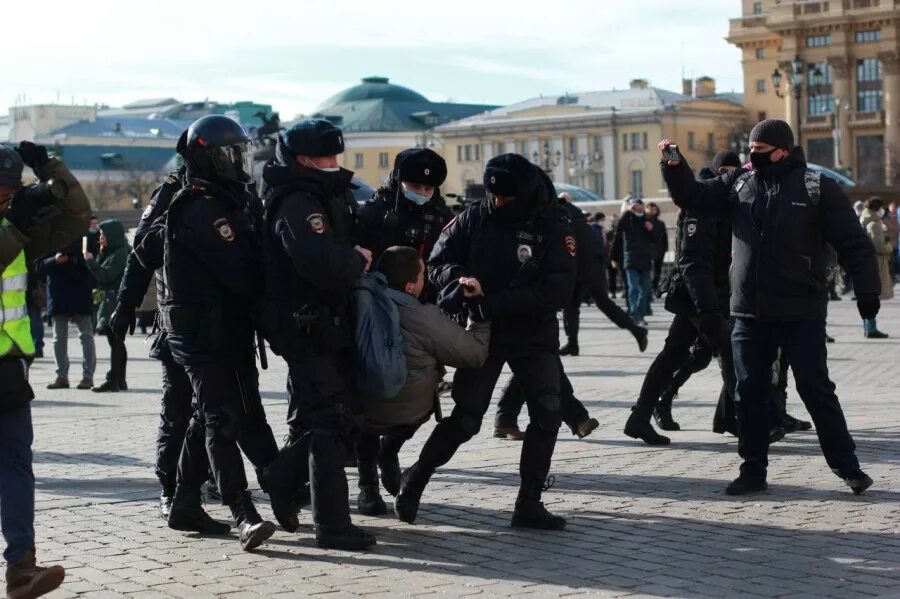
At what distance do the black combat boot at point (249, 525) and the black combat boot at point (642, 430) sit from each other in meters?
3.40

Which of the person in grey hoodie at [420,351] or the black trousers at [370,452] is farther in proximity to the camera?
the black trousers at [370,452]

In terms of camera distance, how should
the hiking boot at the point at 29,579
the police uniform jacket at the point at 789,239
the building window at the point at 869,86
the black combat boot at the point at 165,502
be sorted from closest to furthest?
1. the hiking boot at the point at 29,579
2. the black combat boot at the point at 165,502
3. the police uniform jacket at the point at 789,239
4. the building window at the point at 869,86

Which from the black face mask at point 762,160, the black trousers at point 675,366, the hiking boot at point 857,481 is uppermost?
the black face mask at point 762,160

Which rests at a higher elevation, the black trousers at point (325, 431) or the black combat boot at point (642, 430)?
the black trousers at point (325, 431)

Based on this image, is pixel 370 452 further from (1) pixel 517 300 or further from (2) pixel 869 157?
(2) pixel 869 157

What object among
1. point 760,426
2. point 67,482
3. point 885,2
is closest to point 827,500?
point 760,426

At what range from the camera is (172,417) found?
764 cm

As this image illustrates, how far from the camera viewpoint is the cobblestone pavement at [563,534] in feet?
20.0

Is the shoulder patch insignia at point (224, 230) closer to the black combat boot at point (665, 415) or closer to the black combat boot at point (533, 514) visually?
the black combat boot at point (533, 514)

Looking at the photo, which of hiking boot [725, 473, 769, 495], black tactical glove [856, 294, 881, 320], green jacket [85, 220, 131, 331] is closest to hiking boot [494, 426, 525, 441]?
hiking boot [725, 473, 769, 495]

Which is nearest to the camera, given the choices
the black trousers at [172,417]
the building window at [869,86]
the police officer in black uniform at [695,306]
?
the black trousers at [172,417]

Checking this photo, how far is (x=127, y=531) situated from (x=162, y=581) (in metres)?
1.12

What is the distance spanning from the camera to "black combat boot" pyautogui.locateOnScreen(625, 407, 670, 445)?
9805 mm

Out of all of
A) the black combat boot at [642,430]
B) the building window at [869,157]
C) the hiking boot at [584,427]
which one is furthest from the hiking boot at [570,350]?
the building window at [869,157]
